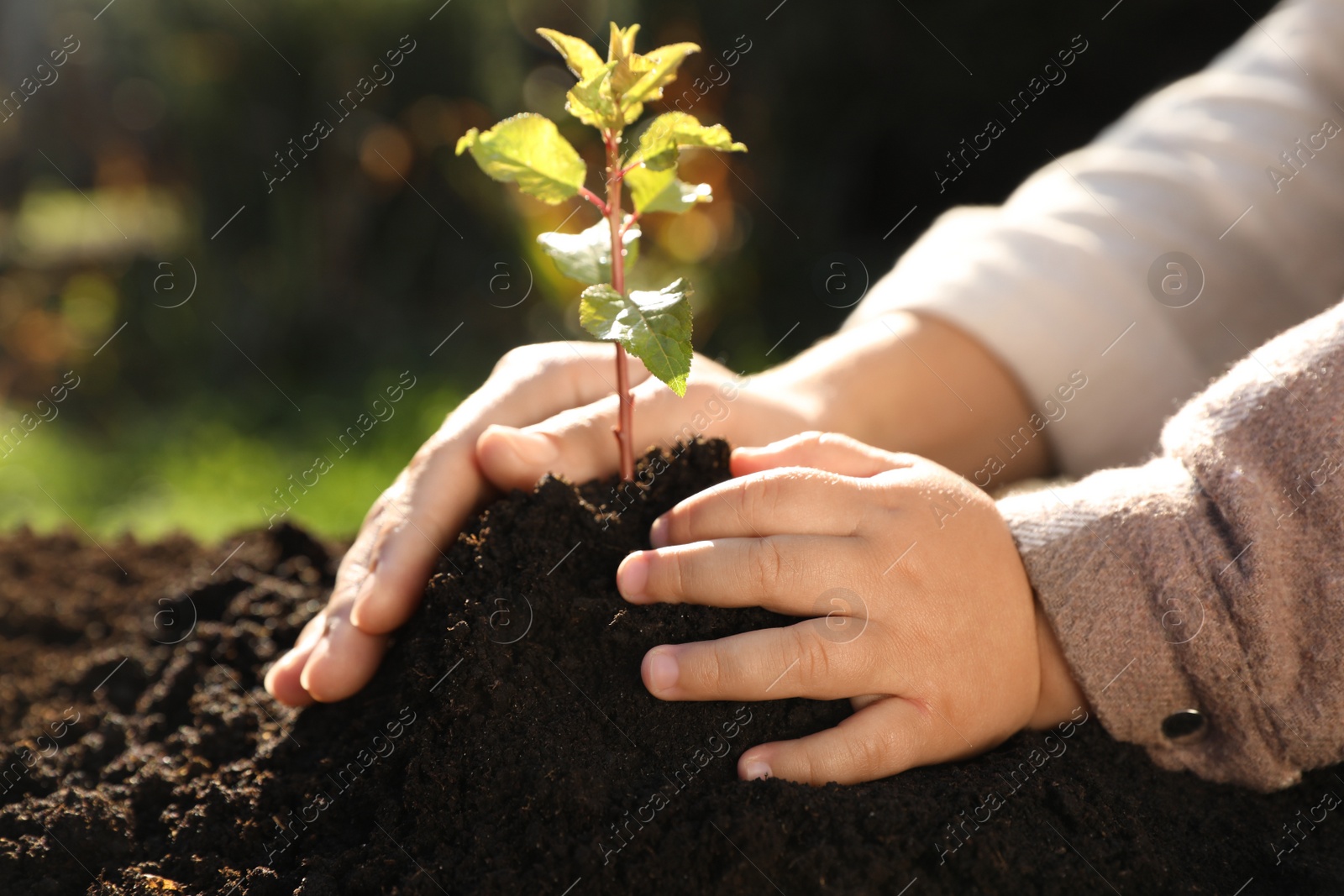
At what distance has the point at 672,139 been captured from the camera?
45.8 inches

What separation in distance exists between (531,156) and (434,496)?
50 cm

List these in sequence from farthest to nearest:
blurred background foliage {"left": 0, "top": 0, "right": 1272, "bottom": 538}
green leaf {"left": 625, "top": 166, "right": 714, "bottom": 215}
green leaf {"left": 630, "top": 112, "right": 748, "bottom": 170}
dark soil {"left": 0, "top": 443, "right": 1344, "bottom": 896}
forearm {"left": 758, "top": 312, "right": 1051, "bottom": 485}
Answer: blurred background foliage {"left": 0, "top": 0, "right": 1272, "bottom": 538}, forearm {"left": 758, "top": 312, "right": 1051, "bottom": 485}, green leaf {"left": 625, "top": 166, "right": 714, "bottom": 215}, green leaf {"left": 630, "top": 112, "right": 748, "bottom": 170}, dark soil {"left": 0, "top": 443, "right": 1344, "bottom": 896}

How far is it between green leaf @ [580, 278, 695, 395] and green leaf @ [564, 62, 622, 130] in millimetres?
209

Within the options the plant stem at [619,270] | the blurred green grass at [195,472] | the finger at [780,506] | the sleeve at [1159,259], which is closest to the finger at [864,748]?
the finger at [780,506]

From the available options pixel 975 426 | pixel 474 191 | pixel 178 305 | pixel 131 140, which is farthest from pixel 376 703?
pixel 131 140

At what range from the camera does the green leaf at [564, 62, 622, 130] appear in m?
1.11

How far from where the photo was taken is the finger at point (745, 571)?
1.16m

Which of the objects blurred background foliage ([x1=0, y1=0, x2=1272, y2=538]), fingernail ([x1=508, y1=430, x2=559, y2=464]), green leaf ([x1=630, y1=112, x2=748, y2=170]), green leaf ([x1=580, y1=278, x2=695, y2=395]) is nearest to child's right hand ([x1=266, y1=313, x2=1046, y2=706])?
fingernail ([x1=508, y1=430, x2=559, y2=464])

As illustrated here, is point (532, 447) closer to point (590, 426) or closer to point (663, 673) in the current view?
point (590, 426)

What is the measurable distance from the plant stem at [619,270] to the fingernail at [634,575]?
0.19m

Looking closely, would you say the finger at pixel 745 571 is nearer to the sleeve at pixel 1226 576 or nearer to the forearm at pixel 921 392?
the sleeve at pixel 1226 576

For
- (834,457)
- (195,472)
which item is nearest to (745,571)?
(834,457)

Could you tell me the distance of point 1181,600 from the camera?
1139mm

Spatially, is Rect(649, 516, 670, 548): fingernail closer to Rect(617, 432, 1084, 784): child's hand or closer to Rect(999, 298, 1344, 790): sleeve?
Rect(617, 432, 1084, 784): child's hand
